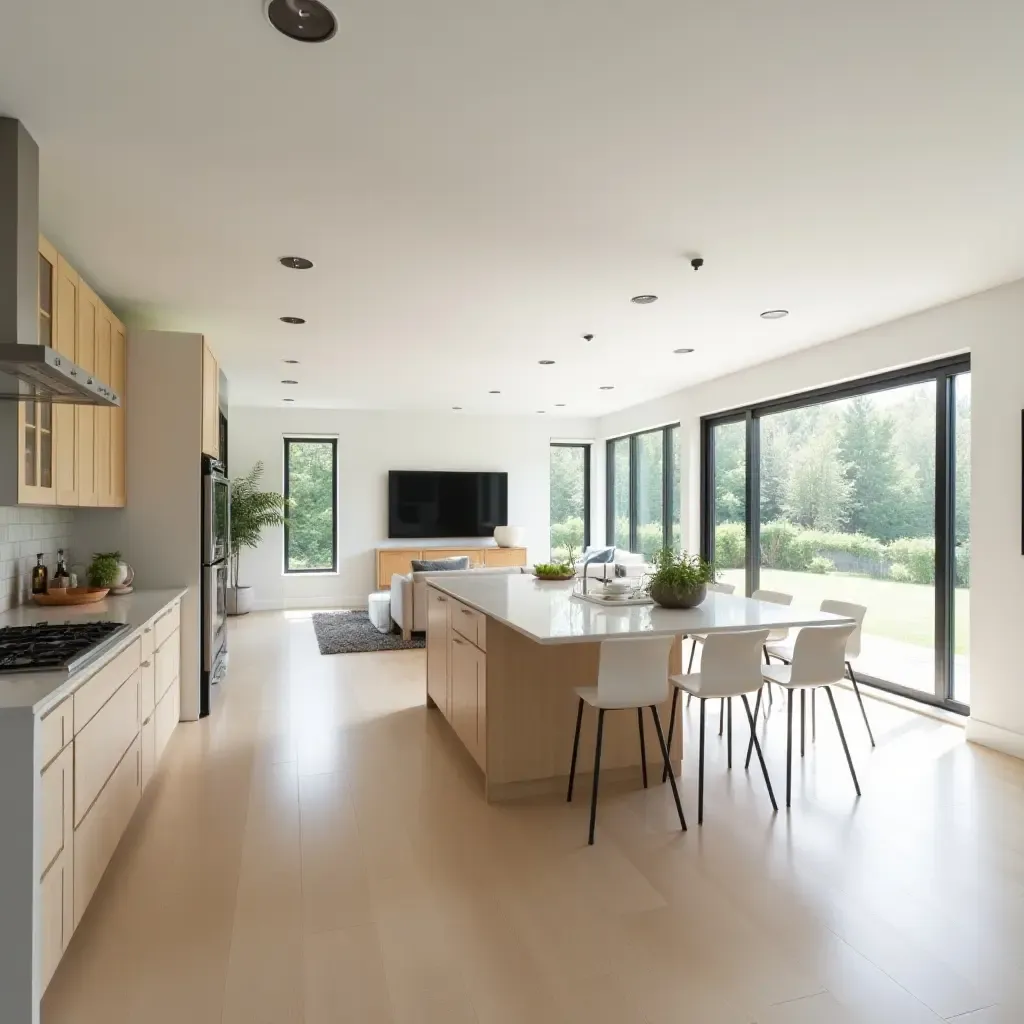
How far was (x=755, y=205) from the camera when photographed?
2.88 m

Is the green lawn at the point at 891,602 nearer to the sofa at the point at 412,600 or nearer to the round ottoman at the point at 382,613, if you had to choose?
the sofa at the point at 412,600

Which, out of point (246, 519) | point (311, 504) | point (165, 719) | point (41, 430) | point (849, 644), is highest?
point (41, 430)

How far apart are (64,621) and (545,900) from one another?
2.30 m

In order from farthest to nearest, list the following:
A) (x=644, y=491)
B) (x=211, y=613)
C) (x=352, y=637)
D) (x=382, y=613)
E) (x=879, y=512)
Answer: (x=644, y=491)
(x=382, y=613)
(x=352, y=637)
(x=879, y=512)
(x=211, y=613)

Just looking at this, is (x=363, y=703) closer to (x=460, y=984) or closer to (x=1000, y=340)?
(x=460, y=984)

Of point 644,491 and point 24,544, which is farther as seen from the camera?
point 644,491

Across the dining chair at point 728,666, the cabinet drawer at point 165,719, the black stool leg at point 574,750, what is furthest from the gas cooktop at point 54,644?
the dining chair at point 728,666

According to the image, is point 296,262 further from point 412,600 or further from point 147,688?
point 412,600

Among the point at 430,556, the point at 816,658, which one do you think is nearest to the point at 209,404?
the point at 816,658

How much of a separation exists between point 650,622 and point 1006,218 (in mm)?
2376

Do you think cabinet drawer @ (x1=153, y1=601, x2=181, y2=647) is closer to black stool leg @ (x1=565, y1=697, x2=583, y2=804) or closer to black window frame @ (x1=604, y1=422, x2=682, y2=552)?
black stool leg @ (x1=565, y1=697, x2=583, y2=804)

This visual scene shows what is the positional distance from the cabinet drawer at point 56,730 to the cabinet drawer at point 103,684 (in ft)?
0.23

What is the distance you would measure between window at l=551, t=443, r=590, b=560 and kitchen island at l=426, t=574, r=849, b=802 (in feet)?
21.9

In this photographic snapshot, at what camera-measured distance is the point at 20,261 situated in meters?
2.30
